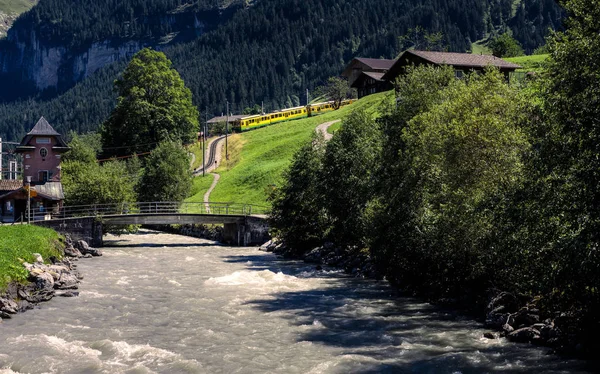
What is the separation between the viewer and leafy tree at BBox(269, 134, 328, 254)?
54156mm

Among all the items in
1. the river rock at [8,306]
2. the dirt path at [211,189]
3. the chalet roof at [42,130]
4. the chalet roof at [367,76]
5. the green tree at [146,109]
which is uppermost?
the chalet roof at [367,76]

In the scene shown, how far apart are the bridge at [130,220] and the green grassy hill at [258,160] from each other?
3555 mm

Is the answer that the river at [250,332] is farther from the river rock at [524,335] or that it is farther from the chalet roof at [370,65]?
the chalet roof at [370,65]

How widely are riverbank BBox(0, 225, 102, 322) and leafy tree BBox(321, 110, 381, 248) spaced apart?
62.4 feet

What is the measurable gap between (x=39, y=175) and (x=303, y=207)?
35.7 meters

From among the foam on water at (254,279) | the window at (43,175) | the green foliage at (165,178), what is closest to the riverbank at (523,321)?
the foam on water at (254,279)

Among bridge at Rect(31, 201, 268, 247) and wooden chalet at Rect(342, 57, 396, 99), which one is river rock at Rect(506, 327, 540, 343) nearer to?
bridge at Rect(31, 201, 268, 247)

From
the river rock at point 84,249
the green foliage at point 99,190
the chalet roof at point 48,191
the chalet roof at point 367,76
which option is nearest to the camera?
the river rock at point 84,249

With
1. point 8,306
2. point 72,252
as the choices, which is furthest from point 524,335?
point 72,252

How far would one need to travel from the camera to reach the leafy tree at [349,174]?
46.9 metres

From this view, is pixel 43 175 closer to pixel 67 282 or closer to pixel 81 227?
pixel 81 227

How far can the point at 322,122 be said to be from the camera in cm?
10825

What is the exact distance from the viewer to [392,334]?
88.6ft

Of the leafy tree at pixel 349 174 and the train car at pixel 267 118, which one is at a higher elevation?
the train car at pixel 267 118
